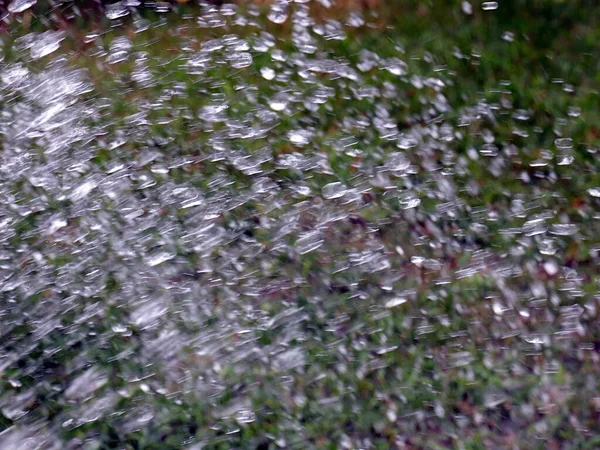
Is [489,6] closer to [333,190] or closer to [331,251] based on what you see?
[333,190]

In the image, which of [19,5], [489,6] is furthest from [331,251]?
[19,5]

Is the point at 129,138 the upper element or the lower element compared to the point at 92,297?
upper

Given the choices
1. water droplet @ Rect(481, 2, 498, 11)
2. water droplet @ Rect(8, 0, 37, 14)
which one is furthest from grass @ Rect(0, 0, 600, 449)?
water droplet @ Rect(8, 0, 37, 14)

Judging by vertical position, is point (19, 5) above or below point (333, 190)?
above

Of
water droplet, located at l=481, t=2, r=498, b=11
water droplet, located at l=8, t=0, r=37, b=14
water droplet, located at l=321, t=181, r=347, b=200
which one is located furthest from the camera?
water droplet, located at l=8, t=0, r=37, b=14

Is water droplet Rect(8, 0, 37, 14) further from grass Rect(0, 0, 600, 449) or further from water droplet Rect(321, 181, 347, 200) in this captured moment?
water droplet Rect(321, 181, 347, 200)

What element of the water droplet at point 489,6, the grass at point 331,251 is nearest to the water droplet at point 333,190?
the grass at point 331,251

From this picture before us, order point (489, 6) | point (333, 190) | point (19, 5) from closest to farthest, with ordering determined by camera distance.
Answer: point (333, 190) < point (489, 6) < point (19, 5)

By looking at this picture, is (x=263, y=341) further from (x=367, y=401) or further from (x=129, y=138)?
(x=129, y=138)

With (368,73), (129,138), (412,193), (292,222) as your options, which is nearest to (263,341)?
(292,222)

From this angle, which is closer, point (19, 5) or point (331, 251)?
point (331, 251)

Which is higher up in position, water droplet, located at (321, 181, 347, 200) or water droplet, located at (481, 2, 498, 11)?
water droplet, located at (481, 2, 498, 11)
